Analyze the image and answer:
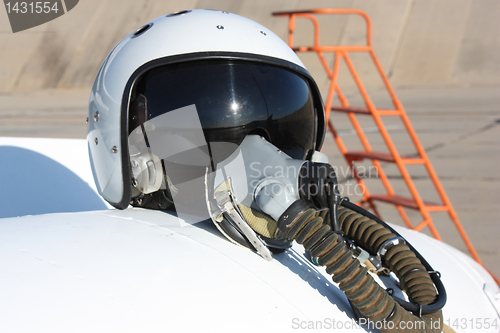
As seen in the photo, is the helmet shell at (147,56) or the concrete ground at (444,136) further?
the concrete ground at (444,136)

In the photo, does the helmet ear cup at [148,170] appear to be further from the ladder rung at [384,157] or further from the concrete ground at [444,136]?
the concrete ground at [444,136]

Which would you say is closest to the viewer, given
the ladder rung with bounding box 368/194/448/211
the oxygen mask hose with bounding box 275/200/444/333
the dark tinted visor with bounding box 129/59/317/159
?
the oxygen mask hose with bounding box 275/200/444/333

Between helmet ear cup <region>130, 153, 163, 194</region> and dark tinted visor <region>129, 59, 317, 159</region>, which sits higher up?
dark tinted visor <region>129, 59, 317, 159</region>

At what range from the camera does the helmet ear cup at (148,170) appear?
1357mm

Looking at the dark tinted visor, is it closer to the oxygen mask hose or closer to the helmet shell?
the helmet shell

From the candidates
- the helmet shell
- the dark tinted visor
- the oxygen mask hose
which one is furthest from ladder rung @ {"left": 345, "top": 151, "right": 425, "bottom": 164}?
the oxygen mask hose

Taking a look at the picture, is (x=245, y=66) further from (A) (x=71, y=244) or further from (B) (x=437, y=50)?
(B) (x=437, y=50)

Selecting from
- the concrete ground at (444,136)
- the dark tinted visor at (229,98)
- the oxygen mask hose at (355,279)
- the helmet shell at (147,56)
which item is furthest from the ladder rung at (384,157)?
the oxygen mask hose at (355,279)

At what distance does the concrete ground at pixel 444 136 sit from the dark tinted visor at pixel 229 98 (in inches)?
103

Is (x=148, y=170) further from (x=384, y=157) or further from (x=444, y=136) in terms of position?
(x=444, y=136)

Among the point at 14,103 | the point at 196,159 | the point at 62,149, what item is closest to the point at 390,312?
the point at 196,159

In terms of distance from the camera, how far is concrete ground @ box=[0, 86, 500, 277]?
13.1ft

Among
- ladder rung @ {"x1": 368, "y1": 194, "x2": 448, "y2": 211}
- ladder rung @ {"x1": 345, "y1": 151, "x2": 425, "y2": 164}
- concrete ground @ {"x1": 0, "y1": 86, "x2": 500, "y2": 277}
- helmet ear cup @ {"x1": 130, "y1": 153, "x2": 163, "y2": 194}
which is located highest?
helmet ear cup @ {"x1": 130, "y1": 153, "x2": 163, "y2": 194}

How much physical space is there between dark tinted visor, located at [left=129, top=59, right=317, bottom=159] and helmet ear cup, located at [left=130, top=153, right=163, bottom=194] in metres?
0.11
